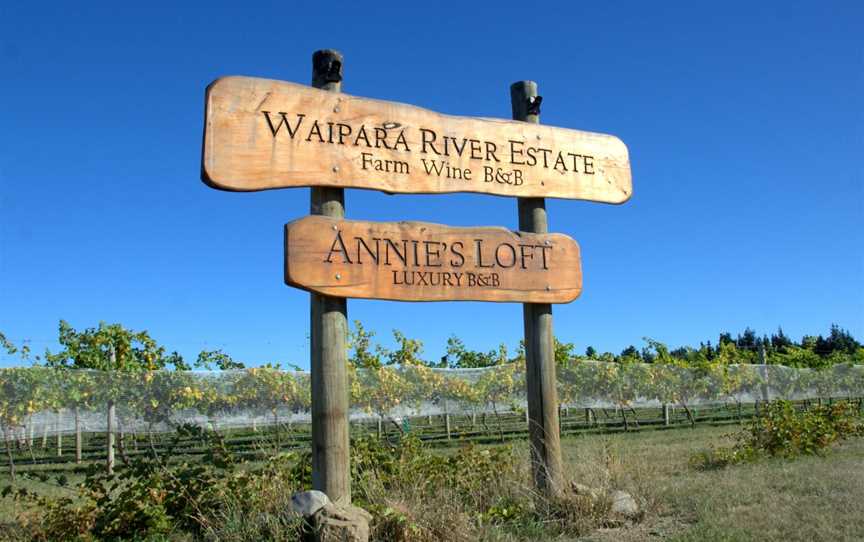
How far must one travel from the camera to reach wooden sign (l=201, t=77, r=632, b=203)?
4398 millimetres

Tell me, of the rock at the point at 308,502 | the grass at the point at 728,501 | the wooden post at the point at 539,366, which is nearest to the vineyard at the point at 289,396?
the wooden post at the point at 539,366

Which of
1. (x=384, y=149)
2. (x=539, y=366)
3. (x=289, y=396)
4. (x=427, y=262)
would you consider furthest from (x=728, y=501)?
(x=289, y=396)

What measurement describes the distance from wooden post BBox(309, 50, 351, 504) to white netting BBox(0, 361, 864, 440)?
3.85 metres

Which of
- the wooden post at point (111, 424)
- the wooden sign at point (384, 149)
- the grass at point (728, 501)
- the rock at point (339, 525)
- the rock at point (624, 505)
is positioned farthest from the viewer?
the wooden post at point (111, 424)

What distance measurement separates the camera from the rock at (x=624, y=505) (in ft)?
15.6

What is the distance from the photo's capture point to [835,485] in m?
5.62

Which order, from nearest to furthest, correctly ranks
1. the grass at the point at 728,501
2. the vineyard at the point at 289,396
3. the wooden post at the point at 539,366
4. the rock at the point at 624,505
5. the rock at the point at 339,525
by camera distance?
the rock at the point at 339,525, the grass at the point at 728,501, the rock at the point at 624,505, the wooden post at the point at 539,366, the vineyard at the point at 289,396

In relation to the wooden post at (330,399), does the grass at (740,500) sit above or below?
below

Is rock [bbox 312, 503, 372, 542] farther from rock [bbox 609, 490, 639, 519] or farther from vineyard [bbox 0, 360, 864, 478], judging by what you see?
vineyard [bbox 0, 360, 864, 478]

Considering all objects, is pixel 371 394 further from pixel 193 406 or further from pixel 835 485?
pixel 835 485

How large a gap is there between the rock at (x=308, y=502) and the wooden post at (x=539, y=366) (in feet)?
5.82

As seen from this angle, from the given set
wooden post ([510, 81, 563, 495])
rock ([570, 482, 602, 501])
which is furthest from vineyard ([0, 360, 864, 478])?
rock ([570, 482, 602, 501])

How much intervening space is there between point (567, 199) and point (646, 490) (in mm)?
2393

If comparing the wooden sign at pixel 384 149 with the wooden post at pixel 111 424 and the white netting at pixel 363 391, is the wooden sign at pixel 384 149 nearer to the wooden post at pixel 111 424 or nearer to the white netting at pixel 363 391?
the white netting at pixel 363 391
